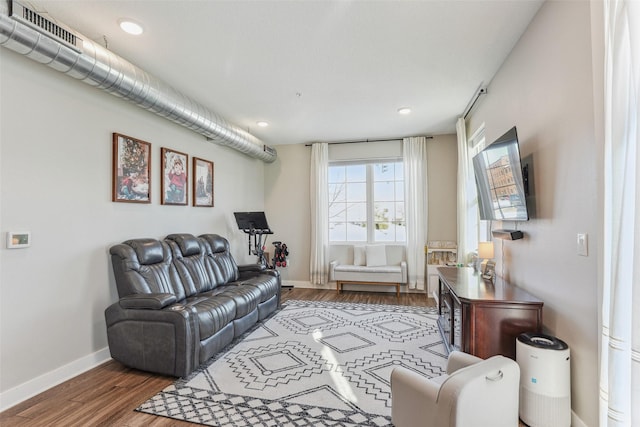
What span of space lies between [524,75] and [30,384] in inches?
180

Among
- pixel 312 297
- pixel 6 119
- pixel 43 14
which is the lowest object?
pixel 312 297

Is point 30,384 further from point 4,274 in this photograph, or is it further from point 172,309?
point 172,309

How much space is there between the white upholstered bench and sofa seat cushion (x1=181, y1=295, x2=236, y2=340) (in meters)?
2.74

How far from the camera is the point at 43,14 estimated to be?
87.8 inches

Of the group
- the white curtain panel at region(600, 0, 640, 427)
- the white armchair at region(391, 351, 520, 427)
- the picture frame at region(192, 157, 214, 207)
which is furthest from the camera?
the picture frame at region(192, 157, 214, 207)

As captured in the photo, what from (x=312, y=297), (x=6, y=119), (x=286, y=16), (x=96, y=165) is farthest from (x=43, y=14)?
(x=312, y=297)

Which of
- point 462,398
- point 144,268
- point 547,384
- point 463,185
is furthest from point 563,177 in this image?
point 144,268

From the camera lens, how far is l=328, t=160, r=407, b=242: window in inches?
236

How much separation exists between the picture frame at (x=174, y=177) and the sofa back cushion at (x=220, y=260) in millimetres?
620

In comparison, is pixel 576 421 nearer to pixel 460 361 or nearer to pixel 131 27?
pixel 460 361

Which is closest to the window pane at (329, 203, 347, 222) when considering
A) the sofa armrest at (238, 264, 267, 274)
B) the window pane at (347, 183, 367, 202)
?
the window pane at (347, 183, 367, 202)

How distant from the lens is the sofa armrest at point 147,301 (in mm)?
2641

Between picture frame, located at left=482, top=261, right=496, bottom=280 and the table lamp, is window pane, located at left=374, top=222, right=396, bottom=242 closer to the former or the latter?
the table lamp

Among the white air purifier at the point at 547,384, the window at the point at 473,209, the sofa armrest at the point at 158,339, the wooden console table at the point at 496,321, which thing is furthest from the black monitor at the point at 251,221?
the white air purifier at the point at 547,384
